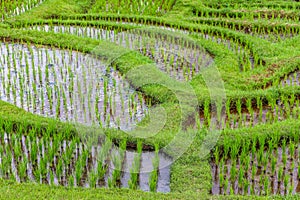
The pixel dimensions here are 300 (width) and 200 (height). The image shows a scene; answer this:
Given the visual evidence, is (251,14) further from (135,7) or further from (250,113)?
(250,113)

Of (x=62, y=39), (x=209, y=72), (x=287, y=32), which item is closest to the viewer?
(x=209, y=72)

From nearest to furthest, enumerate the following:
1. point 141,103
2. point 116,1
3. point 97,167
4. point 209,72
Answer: point 97,167 → point 141,103 → point 209,72 → point 116,1

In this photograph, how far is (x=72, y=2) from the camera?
12.2 meters

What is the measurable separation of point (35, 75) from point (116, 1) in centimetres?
437

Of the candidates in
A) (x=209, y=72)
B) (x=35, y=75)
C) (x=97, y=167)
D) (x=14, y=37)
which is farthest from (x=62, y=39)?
(x=97, y=167)

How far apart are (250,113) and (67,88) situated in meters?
2.35

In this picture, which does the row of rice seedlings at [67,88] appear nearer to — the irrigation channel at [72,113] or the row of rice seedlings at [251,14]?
the irrigation channel at [72,113]

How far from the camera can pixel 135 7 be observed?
11758 mm

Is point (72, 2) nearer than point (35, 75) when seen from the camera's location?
No

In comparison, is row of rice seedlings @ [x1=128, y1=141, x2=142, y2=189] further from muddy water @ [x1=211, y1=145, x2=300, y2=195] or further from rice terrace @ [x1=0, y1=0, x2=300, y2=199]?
muddy water @ [x1=211, y1=145, x2=300, y2=195]

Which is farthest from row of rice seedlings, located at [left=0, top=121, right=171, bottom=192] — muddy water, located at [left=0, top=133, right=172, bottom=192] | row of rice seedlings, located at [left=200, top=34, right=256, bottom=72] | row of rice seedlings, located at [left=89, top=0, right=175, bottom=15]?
row of rice seedlings, located at [left=89, top=0, right=175, bottom=15]

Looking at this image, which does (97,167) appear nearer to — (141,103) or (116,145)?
(116,145)

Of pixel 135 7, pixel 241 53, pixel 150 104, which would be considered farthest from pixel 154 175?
pixel 135 7

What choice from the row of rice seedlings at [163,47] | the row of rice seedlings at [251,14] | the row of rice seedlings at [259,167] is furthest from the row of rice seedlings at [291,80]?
the row of rice seedlings at [251,14]
